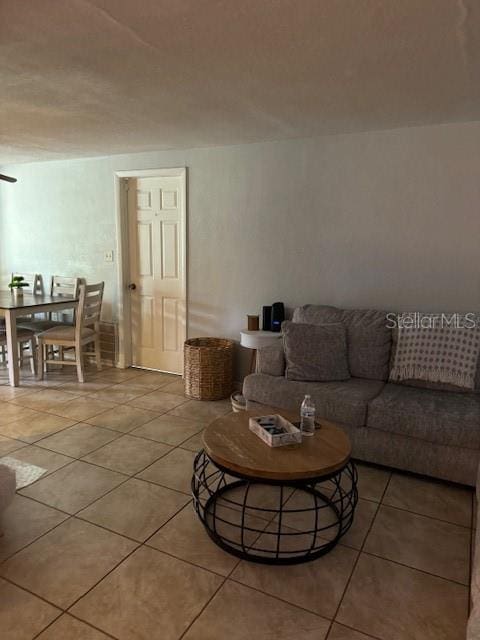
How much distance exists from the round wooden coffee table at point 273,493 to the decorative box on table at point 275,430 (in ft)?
0.09

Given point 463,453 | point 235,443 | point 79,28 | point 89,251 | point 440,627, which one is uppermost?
point 79,28

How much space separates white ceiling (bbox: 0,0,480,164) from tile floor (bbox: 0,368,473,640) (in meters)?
2.21

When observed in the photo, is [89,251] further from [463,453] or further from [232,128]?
[463,453]

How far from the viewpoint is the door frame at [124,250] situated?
13.9 ft

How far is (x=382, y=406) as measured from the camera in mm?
2660

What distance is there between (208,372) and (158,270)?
4.37ft

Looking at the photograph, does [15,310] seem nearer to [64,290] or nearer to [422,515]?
[64,290]

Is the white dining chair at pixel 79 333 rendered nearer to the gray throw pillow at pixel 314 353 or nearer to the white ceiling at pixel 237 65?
the white ceiling at pixel 237 65

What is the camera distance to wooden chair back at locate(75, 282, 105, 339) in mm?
4207

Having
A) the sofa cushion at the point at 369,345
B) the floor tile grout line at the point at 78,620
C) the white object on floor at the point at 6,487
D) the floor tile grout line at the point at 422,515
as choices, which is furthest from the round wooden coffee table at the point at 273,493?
the sofa cushion at the point at 369,345

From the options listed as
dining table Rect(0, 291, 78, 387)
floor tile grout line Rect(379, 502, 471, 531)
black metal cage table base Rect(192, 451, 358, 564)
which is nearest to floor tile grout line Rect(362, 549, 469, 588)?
black metal cage table base Rect(192, 451, 358, 564)

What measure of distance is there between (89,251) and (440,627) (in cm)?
451

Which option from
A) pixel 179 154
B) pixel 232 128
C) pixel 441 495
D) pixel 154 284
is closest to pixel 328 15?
pixel 232 128

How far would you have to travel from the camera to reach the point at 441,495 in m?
2.45
